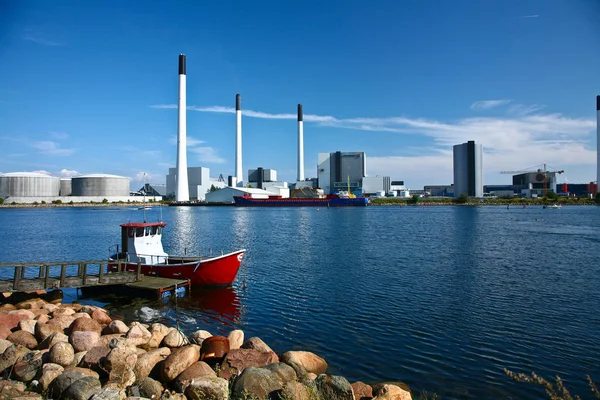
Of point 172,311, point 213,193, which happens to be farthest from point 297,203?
point 172,311

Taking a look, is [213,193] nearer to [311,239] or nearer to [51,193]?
[51,193]

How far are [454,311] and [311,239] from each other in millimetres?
33336

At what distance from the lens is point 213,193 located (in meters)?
192

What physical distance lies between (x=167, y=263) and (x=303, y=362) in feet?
52.5

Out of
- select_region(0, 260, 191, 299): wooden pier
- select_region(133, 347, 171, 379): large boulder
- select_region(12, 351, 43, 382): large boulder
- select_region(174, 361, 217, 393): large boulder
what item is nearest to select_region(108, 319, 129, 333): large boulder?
select_region(12, 351, 43, 382): large boulder

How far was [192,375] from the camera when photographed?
1048cm

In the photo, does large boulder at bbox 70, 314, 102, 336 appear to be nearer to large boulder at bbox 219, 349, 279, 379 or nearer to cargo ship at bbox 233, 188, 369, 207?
large boulder at bbox 219, 349, 279, 379

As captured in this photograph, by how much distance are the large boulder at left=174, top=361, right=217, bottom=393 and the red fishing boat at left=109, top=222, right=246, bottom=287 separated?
13889mm

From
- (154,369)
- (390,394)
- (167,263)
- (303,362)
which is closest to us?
(390,394)

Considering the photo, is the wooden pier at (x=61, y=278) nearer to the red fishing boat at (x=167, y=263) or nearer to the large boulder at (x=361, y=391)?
the red fishing boat at (x=167, y=263)

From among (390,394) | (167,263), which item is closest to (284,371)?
(390,394)

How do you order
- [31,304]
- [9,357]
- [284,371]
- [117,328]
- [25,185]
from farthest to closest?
[25,185] → [31,304] → [117,328] → [9,357] → [284,371]

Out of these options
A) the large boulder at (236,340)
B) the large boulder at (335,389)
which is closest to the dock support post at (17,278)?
the large boulder at (236,340)

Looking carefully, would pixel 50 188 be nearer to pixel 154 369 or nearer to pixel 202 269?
pixel 202 269
